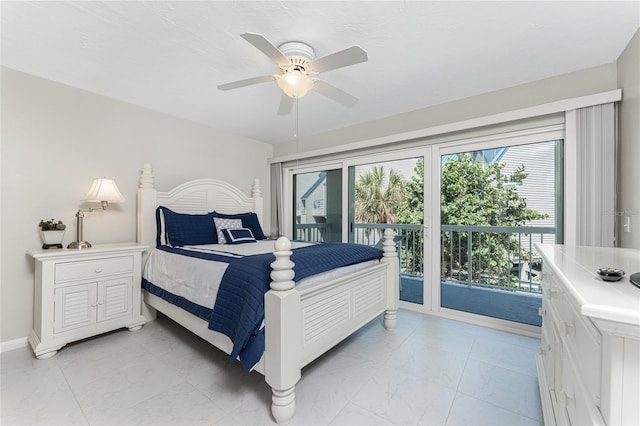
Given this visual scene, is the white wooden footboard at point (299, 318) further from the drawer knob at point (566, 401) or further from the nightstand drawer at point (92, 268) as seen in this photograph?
the nightstand drawer at point (92, 268)

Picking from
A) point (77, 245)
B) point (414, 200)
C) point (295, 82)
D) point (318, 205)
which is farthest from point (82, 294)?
point (414, 200)

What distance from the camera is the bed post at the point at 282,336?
4.81 feet

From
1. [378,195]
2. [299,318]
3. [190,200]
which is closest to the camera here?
[299,318]

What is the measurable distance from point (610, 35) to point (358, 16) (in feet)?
5.60

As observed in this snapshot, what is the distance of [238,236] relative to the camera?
10.3 feet

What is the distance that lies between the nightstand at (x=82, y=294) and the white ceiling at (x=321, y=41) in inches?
60.5

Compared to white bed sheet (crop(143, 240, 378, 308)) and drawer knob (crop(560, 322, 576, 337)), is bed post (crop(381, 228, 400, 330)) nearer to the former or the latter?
white bed sheet (crop(143, 240, 378, 308))

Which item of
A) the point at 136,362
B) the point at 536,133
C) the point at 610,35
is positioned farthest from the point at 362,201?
the point at 136,362

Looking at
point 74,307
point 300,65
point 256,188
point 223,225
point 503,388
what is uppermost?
point 300,65

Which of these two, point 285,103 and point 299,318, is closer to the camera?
point 299,318

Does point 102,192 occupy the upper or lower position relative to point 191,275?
upper

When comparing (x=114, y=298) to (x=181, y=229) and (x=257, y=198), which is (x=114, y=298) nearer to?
(x=181, y=229)

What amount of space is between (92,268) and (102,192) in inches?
26.5

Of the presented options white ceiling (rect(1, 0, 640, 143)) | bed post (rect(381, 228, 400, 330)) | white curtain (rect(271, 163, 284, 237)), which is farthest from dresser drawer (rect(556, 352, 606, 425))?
white curtain (rect(271, 163, 284, 237))
